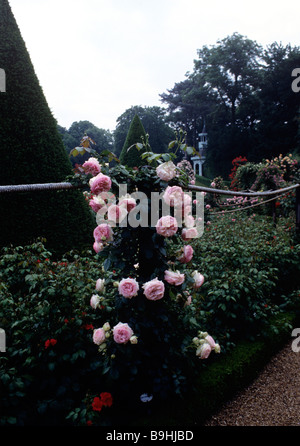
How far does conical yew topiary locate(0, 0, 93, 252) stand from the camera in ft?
14.1

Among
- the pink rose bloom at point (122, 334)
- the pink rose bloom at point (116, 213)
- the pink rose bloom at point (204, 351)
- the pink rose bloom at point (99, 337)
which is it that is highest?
the pink rose bloom at point (116, 213)

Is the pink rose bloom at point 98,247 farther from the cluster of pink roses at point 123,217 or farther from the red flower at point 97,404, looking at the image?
the red flower at point 97,404

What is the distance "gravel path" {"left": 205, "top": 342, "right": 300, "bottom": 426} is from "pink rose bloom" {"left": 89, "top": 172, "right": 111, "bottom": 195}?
173 cm

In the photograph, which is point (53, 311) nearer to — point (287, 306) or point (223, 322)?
point (223, 322)

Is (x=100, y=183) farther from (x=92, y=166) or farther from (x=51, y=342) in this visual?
(x=51, y=342)

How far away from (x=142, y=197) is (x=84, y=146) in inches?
17.8

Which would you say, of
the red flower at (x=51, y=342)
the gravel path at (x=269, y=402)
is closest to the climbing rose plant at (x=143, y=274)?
the red flower at (x=51, y=342)

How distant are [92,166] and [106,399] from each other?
1.28 meters

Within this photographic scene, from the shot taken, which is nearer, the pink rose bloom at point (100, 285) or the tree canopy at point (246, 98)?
the pink rose bloom at point (100, 285)

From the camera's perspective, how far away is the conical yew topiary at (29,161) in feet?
14.1

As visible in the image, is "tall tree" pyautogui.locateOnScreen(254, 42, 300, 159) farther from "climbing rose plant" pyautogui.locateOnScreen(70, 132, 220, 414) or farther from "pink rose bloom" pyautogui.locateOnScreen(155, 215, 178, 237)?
"pink rose bloom" pyautogui.locateOnScreen(155, 215, 178, 237)

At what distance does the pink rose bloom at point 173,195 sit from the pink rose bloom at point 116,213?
0.78 ft

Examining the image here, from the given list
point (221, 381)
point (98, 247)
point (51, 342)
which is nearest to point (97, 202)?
point (98, 247)

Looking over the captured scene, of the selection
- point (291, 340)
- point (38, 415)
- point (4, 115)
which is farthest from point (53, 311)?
point (4, 115)
